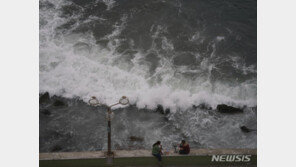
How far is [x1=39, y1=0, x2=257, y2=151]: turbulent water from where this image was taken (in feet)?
77.9

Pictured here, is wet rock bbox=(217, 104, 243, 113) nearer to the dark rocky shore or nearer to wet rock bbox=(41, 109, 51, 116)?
the dark rocky shore

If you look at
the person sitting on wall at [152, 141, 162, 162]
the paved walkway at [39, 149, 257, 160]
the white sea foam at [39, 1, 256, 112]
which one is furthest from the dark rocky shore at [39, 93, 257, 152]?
the person sitting on wall at [152, 141, 162, 162]

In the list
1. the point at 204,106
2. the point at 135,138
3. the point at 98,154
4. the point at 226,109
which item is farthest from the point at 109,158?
the point at 226,109

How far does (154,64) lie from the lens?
94.1 feet

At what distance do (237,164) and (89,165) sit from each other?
7220 mm

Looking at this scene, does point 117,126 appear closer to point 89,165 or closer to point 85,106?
point 85,106

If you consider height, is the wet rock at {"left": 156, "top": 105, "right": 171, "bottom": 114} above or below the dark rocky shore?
above

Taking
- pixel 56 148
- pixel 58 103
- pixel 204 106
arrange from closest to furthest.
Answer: pixel 56 148, pixel 58 103, pixel 204 106

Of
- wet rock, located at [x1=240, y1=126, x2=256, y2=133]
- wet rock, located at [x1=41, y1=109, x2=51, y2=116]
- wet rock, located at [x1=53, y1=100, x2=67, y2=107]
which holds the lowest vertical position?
wet rock, located at [x1=240, y1=126, x2=256, y2=133]

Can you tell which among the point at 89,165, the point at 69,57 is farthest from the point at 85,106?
the point at 89,165

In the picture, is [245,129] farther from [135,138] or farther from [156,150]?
[156,150]

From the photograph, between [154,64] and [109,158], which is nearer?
[109,158]

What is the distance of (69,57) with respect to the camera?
94.2ft

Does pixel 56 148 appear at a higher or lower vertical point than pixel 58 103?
lower
